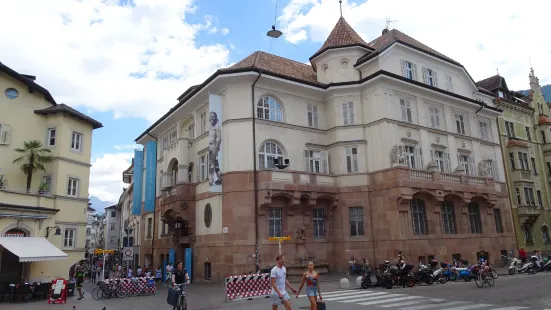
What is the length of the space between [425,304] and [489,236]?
2218 centimetres

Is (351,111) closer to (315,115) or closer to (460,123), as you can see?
(315,115)

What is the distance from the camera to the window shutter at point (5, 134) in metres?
28.0

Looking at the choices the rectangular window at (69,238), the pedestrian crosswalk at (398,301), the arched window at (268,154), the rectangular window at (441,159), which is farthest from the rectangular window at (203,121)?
the rectangular window at (441,159)

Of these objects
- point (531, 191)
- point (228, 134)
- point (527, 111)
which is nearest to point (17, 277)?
point (228, 134)

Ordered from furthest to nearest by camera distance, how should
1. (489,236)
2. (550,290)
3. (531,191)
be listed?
(531,191) < (489,236) < (550,290)

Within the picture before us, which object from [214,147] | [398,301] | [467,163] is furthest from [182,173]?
[467,163]

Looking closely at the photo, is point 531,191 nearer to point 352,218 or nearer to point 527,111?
point 527,111

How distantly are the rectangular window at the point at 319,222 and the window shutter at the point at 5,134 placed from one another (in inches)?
863

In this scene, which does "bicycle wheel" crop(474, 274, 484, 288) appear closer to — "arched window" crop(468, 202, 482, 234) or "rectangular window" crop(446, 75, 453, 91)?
"arched window" crop(468, 202, 482, 234)

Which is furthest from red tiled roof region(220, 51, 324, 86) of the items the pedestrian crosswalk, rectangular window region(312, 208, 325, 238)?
the pedestrian crosswalk

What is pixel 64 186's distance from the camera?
94.0ft

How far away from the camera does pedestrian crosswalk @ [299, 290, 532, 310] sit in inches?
526

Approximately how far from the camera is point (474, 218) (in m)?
33.2

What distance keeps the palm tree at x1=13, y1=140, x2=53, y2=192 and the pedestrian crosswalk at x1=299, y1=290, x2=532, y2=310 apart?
21.6 m
